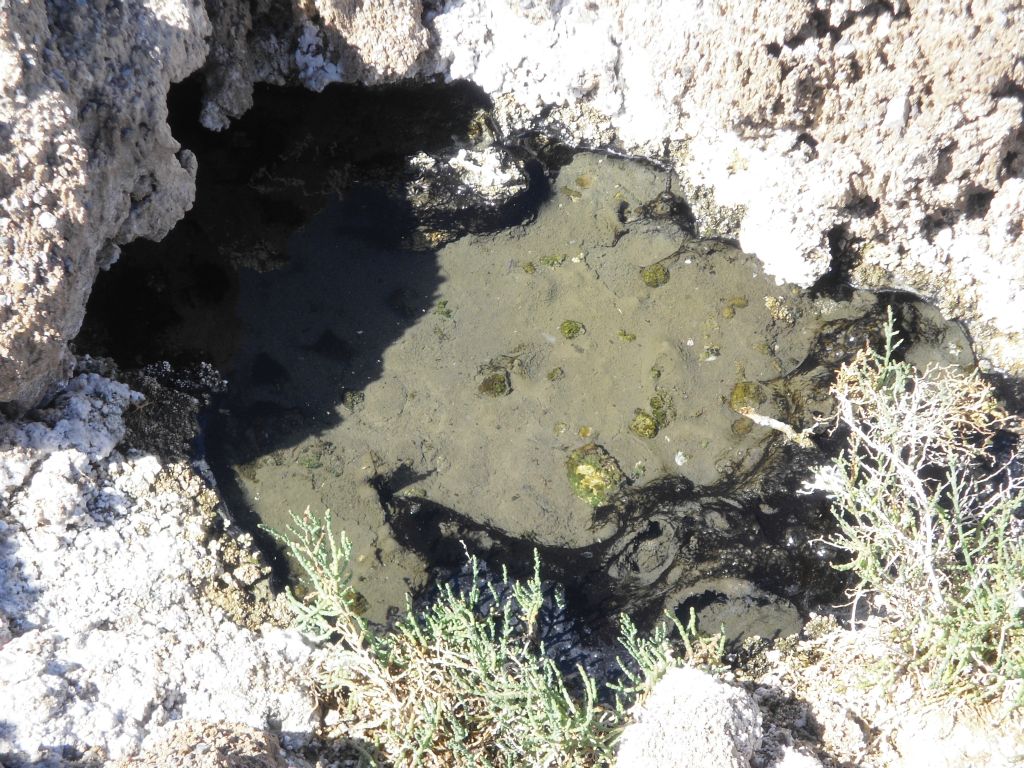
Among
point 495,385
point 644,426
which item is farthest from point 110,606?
point 644,426

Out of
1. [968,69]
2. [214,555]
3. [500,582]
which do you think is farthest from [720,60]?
[214,555]

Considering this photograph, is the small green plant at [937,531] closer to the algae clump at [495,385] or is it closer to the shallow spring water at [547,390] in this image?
the shallow spring water at [547,390]

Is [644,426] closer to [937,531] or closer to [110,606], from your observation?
[937,531]

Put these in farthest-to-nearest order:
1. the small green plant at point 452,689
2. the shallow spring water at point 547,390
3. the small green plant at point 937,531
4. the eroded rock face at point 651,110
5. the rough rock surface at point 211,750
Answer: the shallow spring water at point 547,390 → the small green plant at point 452,689 → the small green plant at point 937,531 → the eroded rock face at point 651,110 → the rough rock surface at point 211,750

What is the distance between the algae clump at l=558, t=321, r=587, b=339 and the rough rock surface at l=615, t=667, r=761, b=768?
1937 millimetres

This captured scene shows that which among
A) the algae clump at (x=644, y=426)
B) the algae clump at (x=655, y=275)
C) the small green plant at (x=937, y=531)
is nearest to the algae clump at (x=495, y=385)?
the algae clump at (x=644, y=426)

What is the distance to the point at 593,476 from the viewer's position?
391 cm

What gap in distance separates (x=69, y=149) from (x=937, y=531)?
4539mm

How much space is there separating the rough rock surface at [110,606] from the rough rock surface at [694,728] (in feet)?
5.14

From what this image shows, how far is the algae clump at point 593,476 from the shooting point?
390 centimetres

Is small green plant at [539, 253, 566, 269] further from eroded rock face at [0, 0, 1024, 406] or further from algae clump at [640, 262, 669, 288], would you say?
eroded rock face at [0, 0, 1024, 406]

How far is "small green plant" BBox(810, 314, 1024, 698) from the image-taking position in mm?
3027

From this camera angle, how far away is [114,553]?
339cm

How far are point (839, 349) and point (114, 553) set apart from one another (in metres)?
4.11
